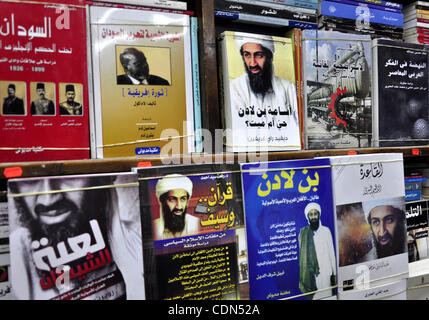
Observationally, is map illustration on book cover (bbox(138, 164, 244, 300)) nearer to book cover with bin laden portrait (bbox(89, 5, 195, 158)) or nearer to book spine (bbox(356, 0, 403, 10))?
book cover with bin laden portrait (bbox(89, 5, 195, 158))

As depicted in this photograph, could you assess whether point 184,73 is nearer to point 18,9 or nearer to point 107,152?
point 107,152

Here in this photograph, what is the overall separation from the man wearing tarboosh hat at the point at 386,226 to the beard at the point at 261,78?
0.53m

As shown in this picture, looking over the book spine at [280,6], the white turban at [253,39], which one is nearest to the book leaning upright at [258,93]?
the white turban at [253,39]

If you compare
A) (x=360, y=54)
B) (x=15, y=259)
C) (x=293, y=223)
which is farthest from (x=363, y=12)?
(x=15, y=259)

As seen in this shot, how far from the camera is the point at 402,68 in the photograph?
4.53 feet

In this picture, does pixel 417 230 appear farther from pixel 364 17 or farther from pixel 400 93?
pixel 364 17

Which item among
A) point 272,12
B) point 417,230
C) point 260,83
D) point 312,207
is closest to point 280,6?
point 272,12

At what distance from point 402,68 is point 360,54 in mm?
213

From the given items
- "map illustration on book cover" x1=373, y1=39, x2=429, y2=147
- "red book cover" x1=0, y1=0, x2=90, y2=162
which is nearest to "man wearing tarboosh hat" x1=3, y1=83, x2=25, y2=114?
"red book cover" x1=0, y1=0, x2=90, y2=162

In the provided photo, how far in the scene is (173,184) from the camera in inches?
38.0

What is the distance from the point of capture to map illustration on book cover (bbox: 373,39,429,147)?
1.33 meters

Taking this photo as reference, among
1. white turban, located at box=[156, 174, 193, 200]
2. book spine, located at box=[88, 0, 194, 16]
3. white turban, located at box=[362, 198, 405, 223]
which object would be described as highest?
book spine, located at box=[88, 0, 194, 16]

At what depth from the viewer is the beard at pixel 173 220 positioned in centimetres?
95

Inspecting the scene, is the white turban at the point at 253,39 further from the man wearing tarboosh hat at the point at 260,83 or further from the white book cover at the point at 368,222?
the white book cover at the point at 368,222
